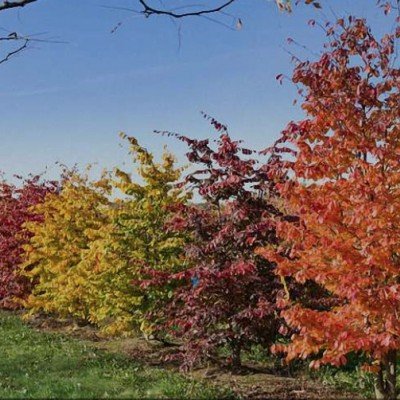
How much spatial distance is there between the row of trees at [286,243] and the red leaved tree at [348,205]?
2 cm

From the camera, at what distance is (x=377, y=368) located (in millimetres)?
8594

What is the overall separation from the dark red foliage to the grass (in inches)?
249

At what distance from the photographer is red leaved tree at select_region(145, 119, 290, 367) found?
33.9 feet

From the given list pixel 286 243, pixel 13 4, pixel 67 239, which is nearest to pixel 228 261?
pixel 286 243

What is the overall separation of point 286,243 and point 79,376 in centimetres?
407

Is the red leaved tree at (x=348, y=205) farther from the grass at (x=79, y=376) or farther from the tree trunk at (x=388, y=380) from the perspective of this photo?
the grass at (x=79, y=376)

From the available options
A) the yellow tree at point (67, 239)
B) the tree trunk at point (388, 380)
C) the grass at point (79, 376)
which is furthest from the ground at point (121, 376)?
the yellow tree at point (67, 239)

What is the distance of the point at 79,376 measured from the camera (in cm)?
1013

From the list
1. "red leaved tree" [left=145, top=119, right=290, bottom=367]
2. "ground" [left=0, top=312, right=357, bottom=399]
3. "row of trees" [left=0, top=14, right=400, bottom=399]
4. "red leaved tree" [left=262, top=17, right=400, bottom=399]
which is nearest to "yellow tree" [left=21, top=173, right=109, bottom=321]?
"row of trees" [left=0, top=14, right=400, bottom=399]

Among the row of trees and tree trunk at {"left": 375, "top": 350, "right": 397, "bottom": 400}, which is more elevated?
the row of trees

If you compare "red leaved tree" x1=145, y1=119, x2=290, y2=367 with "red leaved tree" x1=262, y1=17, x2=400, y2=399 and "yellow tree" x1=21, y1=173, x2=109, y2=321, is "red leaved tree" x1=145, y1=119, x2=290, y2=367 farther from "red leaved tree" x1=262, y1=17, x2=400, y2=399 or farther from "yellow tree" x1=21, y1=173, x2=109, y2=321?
"yellow tree" x1=21, y1=173, x2=109, y2=321

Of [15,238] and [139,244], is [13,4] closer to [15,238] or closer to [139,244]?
[139,244]

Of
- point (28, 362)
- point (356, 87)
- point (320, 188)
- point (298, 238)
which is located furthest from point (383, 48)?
point (28, 362)

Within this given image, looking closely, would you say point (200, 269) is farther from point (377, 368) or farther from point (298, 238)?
point (377, 368)
